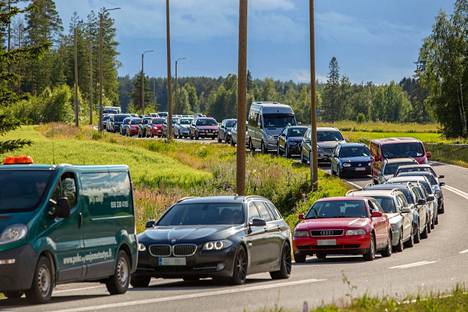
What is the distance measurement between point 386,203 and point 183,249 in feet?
44.4

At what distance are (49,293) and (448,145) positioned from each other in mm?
73522

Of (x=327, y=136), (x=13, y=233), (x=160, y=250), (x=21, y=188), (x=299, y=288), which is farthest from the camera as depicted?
(x=327, y=136)

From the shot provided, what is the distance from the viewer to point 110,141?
86.6 metres

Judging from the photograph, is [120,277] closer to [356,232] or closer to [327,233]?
[327,233]

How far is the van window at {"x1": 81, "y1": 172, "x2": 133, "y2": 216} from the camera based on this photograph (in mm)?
18688

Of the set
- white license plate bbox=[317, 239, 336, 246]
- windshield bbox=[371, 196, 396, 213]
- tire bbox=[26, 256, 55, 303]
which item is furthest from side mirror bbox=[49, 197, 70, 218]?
windshield bbox=[371, 196, 396, 213]

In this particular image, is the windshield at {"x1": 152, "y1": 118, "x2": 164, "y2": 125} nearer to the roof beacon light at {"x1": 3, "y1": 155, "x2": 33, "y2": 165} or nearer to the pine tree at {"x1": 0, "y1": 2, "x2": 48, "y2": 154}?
the pine tree at {"x1": 0, "y1": 2, "x2": 48, "y2": 154}

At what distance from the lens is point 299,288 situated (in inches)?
791

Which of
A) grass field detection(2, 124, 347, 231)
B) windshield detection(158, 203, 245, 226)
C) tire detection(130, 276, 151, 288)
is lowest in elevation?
grass field detection(2, 124, 347, 231)

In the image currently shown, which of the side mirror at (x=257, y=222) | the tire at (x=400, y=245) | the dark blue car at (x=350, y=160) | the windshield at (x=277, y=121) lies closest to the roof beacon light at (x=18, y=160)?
the side mirror at (x=257, y=222)

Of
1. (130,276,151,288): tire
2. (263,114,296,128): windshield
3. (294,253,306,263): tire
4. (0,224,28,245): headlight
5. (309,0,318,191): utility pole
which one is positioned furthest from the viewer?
(263,114,296,128): windshield

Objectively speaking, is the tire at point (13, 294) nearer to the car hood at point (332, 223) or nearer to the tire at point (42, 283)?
the tire at point (42, 283)

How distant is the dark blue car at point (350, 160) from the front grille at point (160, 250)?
39.9m

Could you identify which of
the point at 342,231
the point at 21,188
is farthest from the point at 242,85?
the point at 21,188
